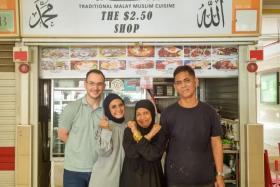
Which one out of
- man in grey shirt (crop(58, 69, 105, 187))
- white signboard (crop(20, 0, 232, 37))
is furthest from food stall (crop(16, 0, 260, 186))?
man in grey shirt (crop(58, 69, 105, 187))

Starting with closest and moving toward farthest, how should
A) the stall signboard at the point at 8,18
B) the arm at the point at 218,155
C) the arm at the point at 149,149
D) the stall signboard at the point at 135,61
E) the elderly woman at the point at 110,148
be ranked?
1. the arm at the point at 149,149
2. the elderly woman at the point at 110,148
3. the arm at the point at 218,155
4. the stall signboard at the point at 8,18
5. the stall signboard at the point at 135,61

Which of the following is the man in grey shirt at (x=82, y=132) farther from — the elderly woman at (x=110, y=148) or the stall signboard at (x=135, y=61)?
the stall signboard at (x=135, y=61)

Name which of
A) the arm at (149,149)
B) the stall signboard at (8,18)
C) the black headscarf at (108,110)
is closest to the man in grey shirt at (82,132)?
the black headscarf at (108,110)

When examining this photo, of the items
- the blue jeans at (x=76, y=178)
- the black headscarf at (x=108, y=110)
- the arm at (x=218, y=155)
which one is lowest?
the blue jeans at (x=76, y=178)

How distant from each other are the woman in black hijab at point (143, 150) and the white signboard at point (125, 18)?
1482 mm

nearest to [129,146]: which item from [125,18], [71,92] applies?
[125,18]

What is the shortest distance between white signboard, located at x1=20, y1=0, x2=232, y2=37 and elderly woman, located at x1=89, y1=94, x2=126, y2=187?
138 cm

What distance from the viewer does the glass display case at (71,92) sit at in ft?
13.1

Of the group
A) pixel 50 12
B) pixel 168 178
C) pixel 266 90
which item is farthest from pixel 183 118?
pixel 266 90

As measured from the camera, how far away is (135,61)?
12.8ft

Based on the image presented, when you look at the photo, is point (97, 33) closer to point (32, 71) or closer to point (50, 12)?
point (50, 12)

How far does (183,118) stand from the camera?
8.47 ft

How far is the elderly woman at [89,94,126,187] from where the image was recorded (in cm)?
253

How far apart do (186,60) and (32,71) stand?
1801mm
